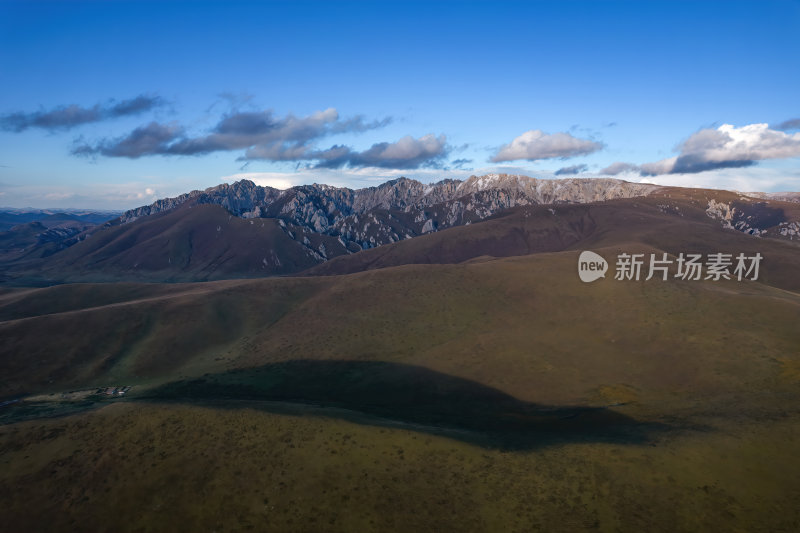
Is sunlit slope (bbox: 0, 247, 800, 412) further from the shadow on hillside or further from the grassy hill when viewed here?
Answer: the shadow on hillside

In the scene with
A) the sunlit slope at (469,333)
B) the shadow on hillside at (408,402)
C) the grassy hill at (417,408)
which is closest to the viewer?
the grassy hill at (417,408)

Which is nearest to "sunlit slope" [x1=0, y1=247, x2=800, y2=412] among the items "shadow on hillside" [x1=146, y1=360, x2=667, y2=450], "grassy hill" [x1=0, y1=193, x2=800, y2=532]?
"grassy hill" [x1=0, y1=193, x2=800, y2=532]

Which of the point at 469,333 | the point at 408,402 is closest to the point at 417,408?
the point at 408,402

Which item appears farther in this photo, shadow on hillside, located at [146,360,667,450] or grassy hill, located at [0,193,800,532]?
shadow on hillside, located at [146,360,667,450]

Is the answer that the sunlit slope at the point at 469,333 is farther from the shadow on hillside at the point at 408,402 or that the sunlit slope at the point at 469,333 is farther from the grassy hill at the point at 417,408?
the shadow on hillside at the point at 408,402

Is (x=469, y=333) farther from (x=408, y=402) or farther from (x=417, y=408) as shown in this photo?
(x=417, y=408)

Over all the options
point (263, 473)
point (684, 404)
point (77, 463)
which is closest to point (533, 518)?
point (263, 473)

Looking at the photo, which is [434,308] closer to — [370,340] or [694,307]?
[370,340]

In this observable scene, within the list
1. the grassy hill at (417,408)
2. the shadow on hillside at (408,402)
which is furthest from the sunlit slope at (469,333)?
the shadow on hillside at (408,402)

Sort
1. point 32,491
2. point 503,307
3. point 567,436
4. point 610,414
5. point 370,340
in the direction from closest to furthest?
point 32,491
point 567,436
point 610,414
point 370,340
point 503,307
